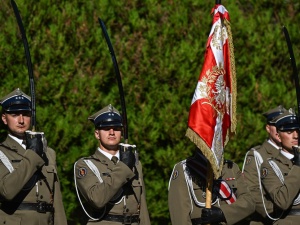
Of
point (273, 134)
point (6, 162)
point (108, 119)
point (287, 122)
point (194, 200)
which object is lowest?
point (194, 200)

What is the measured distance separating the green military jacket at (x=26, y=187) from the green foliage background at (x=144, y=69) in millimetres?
1459

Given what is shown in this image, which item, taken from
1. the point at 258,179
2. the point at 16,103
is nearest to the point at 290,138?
the point at 258,179

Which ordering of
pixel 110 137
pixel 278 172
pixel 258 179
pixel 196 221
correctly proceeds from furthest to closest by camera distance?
pixel 258 179 < pixel 278 172 < pixel 110 137 < pixel 196 221

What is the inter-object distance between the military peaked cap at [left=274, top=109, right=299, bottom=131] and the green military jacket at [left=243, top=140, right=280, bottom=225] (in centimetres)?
39

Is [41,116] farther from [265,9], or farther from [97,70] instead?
[265,9]

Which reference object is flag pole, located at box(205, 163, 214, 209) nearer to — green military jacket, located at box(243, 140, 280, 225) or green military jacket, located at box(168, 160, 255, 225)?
green military jacket, located at box(168, 160, 255, 225)

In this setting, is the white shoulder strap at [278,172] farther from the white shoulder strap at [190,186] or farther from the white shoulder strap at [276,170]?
the white shoulder strap at [190,186]

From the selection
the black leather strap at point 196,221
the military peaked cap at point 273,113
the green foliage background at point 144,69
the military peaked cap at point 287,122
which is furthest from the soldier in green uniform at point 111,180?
the military peaked cap at point 273,113

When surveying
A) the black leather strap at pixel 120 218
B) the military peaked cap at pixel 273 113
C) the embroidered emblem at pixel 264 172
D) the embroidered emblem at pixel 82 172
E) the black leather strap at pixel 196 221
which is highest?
the military peaked cap at pixel 273 113

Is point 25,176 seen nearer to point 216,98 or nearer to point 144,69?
point 216,98

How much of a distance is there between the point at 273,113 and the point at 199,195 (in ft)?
6.34

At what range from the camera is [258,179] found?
11219 mm

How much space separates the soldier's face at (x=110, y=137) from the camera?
10.1 metres

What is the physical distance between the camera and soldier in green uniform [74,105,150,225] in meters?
9.72
